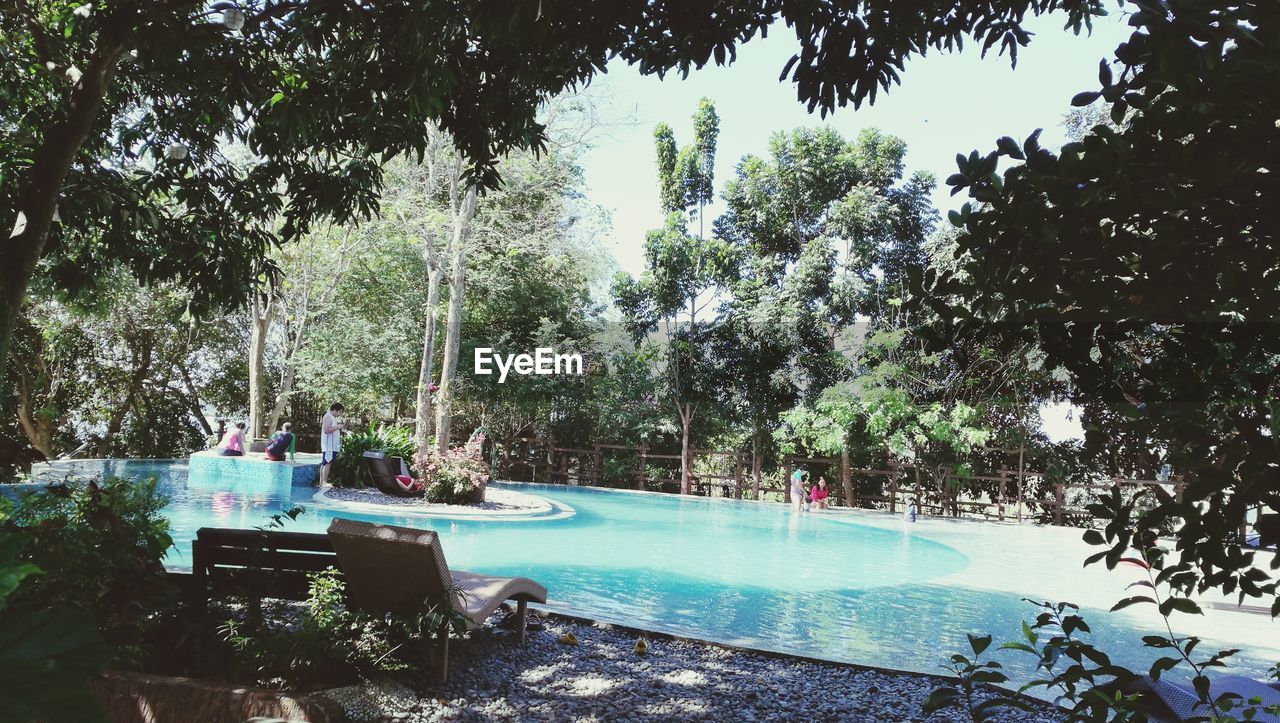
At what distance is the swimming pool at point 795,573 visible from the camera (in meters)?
6.71

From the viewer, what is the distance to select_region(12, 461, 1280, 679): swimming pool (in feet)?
22.0

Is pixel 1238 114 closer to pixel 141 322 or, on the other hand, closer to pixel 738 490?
pixel 738 490

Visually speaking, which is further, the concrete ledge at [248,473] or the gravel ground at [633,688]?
the concrete ledge at [248,473]

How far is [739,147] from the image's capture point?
73.6 ft

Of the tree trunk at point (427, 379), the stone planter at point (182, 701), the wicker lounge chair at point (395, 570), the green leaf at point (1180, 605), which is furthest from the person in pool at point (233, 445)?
the green leaf at point (1180, 605)

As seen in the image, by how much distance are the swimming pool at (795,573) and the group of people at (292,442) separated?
0.69 meters

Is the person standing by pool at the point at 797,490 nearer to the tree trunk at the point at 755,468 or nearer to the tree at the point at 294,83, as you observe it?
the tree trunk at the point at 755,468

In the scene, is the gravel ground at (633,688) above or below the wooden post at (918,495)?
below

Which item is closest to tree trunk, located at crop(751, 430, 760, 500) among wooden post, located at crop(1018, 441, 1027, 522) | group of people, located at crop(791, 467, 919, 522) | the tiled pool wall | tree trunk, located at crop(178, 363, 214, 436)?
group of people, located at crop(791, 467, 919, 522)

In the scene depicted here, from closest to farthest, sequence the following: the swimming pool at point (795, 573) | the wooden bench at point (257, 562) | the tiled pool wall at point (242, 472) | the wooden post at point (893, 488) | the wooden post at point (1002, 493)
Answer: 1. the wooden bench at point (257, 562)
2. the swimming pool at point (795, 573)
3. the tiled pool wall at point (242, 472)
4. the wooden post at point (1002, 493)
5. the wooden post at point (893, 488)

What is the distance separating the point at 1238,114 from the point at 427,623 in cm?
382

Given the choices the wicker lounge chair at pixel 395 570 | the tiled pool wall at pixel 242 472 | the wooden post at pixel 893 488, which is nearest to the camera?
the wicker lounge chair at pixel 395 570

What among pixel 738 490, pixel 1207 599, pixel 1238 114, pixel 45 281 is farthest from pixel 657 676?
pixel 738 490

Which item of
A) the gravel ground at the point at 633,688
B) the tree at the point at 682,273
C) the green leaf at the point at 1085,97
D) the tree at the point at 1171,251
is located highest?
the tree at the point at 682,273
